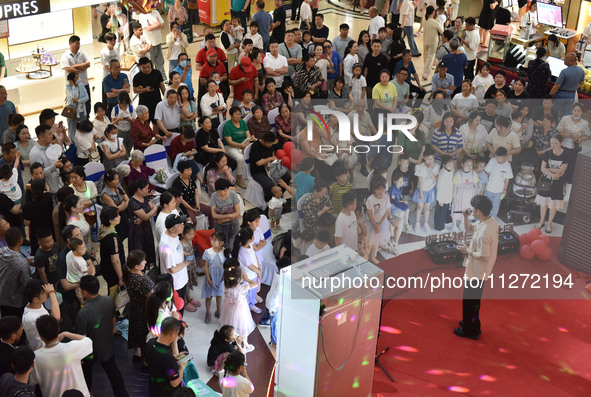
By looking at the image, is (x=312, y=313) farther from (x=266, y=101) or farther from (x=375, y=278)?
(x=266, y=101)

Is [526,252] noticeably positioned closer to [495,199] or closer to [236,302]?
[495,199]

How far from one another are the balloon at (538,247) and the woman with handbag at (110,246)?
459 cm

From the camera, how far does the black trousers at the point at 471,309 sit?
22.1 ft

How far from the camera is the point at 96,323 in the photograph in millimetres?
5566

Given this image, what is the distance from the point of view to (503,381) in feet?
21.0

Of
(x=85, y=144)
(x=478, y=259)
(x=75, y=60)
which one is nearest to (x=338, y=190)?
(x=478, y=259)

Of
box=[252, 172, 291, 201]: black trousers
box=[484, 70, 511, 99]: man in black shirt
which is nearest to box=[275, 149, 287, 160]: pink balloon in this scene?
box=[252, 172, 291, 201]: black trousers

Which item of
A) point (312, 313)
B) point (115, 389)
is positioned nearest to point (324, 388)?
point (312, 313)

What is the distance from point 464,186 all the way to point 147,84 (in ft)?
14.3

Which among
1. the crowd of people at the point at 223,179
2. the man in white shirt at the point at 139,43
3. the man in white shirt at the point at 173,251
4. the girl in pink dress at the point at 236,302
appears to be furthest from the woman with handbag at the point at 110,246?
the man in white shirt at the point at 139,43

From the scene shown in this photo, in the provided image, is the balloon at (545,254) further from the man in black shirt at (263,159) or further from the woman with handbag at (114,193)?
the woman with handbag at (114,193)

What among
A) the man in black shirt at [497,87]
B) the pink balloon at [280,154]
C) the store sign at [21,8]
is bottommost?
the pink balloon at [280,154]

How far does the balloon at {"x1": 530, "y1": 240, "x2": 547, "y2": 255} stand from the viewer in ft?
26.9

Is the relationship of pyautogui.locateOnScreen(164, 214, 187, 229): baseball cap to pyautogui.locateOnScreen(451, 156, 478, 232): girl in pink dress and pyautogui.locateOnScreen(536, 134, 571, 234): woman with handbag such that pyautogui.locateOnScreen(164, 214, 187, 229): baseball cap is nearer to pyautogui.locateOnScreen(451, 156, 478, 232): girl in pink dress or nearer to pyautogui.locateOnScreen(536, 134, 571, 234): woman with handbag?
pyautogui.locateOnScreen(451, 156, 478, 232): girl in pink dress
